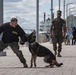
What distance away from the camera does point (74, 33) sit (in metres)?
36.2

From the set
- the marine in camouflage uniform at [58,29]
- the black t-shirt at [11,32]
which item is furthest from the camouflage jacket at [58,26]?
the black t-shirt at [11,32]

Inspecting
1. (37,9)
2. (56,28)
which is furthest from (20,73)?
(37,9)

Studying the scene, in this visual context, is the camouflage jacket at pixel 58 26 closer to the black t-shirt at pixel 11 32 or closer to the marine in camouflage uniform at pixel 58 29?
the marine in camouflage uniform at pixel 58 29

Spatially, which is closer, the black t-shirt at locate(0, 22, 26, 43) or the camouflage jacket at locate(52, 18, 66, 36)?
the black t-shirt at locate(0, 22, 26, 43)

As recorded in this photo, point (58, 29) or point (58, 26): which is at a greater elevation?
point (58, 26)

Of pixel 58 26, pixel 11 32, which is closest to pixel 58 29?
pixel 58 26

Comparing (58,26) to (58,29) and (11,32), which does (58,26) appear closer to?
(58,29)

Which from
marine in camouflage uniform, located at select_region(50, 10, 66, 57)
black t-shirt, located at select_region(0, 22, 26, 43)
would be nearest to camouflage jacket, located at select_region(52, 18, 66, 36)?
marine in camouflage uniform, located at select_region(50, 10, 66, 57)

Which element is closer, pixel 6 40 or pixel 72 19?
pixel 6 40

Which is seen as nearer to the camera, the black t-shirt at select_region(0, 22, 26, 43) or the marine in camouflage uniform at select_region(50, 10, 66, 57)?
the black t-shirt at select_region(0, 22, 26, 43)

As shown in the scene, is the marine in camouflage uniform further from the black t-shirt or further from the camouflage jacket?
the black t-shirt

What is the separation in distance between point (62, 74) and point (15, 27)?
2.87 metres

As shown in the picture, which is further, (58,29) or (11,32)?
(58,29)

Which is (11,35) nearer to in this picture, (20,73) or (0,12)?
(20,73)
